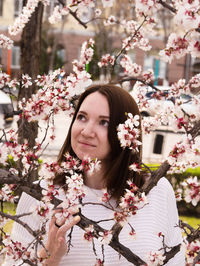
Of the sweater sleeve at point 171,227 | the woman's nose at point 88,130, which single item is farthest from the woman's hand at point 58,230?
the sweater sleeve at point 171,227

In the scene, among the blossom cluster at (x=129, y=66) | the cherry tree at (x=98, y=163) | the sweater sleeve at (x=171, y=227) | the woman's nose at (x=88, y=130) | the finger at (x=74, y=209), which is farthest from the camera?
the blossom cluster at (x=129, y=66)

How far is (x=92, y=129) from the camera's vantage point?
216 cm

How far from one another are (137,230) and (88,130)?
0.64 meters

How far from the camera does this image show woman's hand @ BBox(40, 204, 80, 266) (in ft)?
5.61

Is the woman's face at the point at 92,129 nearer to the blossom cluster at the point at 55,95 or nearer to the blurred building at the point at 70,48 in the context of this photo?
the blossom cluster at the point at 55,95

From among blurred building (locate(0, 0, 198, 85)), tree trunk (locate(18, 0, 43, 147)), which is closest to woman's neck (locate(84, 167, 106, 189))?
tree trunk (locate(18, 0, 43, 147))

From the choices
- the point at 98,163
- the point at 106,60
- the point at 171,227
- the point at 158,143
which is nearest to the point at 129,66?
the point at 106,60

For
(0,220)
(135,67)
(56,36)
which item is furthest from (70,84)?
(56,36)

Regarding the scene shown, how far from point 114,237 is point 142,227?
0.58 metres

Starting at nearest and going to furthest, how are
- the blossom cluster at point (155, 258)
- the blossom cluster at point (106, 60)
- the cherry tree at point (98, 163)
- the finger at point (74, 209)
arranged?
1. the cherry tree at point (98, 163)
2. the finger at point (74, 209)
3. the blossom cluster at point (155, 258)
4. the blossom cluster at point (106, 60)

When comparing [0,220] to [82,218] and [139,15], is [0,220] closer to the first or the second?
[82,218]

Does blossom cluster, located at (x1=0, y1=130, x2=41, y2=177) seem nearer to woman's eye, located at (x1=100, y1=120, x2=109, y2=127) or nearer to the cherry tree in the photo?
the cherry tree

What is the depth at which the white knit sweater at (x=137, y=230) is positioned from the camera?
233 centimetres

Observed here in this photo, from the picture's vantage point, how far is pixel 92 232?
1.81 meters
